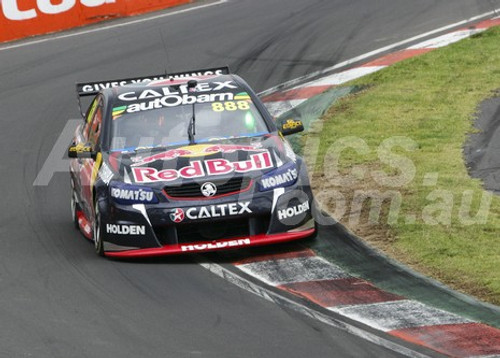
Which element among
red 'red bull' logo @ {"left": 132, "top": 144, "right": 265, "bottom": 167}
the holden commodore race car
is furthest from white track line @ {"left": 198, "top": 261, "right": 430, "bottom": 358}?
red 'red bull' logo @ {"left": 132, "top": 144, "right": 265, "bottom": 167}

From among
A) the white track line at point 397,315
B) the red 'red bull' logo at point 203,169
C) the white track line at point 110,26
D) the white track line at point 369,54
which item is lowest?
the white track line at point 369,54

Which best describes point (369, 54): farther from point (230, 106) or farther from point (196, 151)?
point (196, 151)

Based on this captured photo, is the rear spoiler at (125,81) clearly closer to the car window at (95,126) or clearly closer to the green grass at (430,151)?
the car window at (95,126)

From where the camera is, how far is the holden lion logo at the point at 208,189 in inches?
409

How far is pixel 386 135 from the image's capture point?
1453 centimetres

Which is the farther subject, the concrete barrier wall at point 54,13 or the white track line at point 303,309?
the concrete barrier wall at point 54,13

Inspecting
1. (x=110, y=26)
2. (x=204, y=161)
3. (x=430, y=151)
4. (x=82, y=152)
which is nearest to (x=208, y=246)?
(x=204, y=161)

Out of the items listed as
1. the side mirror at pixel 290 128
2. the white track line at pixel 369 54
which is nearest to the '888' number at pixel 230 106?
the side mirror at pixel 290 128

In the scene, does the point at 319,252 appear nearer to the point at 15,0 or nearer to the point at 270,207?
the point at 270,207

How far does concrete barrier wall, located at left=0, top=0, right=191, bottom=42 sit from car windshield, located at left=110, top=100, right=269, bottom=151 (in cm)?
1069

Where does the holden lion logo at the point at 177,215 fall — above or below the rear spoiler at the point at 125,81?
below

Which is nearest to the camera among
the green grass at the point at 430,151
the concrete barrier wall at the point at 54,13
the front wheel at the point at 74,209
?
the green grass at the point at 430,151

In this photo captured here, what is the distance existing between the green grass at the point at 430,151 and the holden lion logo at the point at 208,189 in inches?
59.0

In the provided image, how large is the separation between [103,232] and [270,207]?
1420 millimetres
